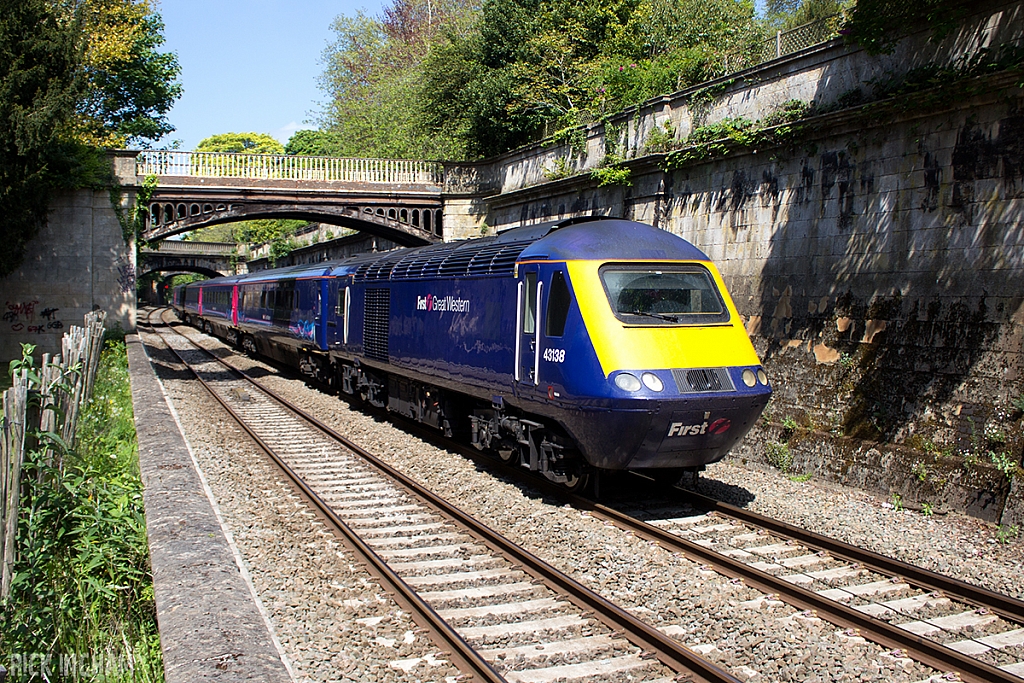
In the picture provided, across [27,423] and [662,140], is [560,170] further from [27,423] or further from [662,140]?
[27,423]

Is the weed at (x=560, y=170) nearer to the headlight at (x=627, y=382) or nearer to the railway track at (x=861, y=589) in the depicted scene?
the headlight at (x=627, y=382)

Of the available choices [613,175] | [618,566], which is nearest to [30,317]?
[613,175]

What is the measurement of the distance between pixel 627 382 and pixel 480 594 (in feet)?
8.73

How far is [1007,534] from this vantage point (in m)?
8.48

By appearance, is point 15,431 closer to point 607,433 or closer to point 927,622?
point 607,433

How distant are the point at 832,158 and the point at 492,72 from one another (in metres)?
16.2

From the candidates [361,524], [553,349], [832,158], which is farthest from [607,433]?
[832,158]

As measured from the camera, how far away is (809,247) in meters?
12.6

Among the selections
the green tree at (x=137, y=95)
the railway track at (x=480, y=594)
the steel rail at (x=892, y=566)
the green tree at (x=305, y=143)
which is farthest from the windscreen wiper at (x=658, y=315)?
the green tree at (x=305, y=143)

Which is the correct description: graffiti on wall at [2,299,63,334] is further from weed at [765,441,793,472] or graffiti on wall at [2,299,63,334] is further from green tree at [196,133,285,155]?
green tree at [196,133,285,155]

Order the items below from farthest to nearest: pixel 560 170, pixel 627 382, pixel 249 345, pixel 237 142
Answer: pixel 237 142
pixel 249 345
pixel 560 170
pixel 627 382

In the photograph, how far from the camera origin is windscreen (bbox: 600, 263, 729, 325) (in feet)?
29.2

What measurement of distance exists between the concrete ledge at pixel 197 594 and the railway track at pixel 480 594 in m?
1.65

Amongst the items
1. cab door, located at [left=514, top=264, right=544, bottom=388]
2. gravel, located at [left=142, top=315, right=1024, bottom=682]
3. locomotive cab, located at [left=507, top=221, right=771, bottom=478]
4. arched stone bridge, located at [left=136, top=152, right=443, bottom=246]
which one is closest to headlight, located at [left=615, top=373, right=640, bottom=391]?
locomotive cab, located at [left=507, top=221, right=771, bottom=478]
